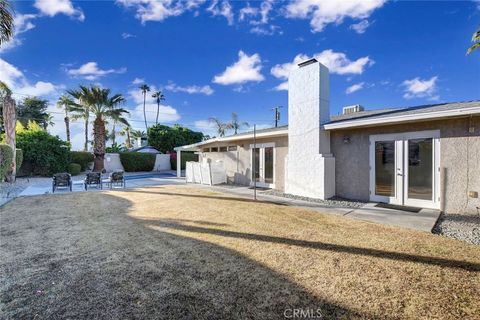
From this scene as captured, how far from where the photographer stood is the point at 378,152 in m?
8.44

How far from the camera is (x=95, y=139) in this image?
23.4 metres

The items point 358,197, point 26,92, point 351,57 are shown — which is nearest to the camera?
point 358,197

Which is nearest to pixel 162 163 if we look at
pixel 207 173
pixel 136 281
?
pixel 207 173

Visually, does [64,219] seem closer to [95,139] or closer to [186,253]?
[186,253]

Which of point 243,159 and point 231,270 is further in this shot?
point 243,159

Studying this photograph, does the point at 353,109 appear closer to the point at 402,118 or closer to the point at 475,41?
the point at 475,41

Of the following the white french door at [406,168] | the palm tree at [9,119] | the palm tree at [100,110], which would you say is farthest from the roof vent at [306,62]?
the palm tree at [100,110]

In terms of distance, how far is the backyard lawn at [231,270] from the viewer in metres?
2.62

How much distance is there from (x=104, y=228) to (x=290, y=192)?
7.52 meters

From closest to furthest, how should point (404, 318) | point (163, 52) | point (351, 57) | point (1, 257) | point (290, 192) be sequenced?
1. point (404, 318)
2. point (1, 257)
3. point (290, 192)
4. point (351, 57)
5. point (163, 52)

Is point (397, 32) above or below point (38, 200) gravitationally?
above

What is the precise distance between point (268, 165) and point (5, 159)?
16.1 m

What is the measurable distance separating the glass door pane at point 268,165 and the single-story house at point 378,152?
8cm

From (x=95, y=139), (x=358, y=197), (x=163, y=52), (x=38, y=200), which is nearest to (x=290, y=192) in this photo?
(x=358, y=197)
